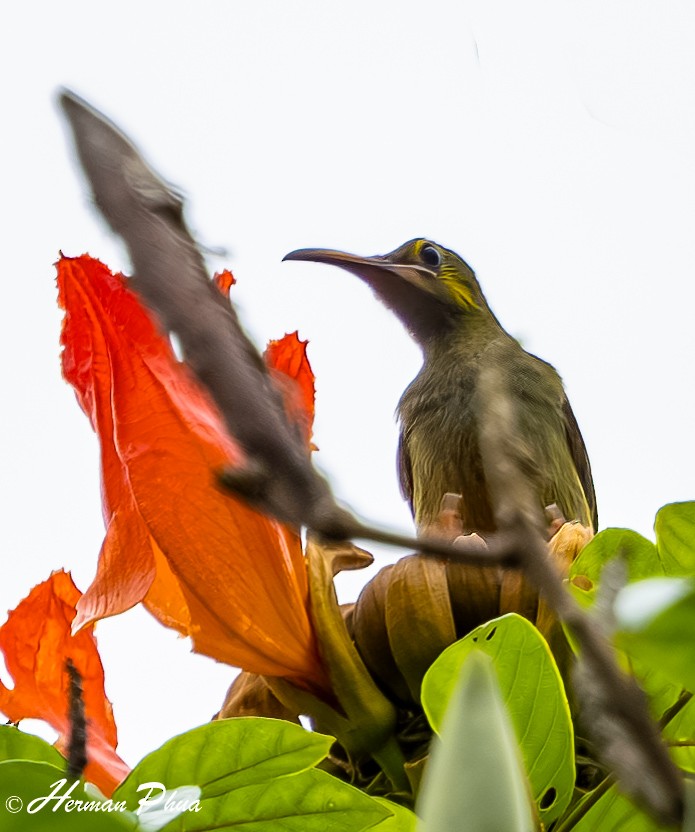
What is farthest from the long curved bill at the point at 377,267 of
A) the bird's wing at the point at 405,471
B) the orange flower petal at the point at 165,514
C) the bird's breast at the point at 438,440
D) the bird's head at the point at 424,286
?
the orange flower petal at the point at 165,514

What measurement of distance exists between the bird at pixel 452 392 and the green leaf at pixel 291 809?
3.95ft

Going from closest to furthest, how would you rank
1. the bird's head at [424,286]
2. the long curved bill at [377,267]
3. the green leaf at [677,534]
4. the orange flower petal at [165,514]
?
the green leaf at [677,534] → the orange flower petal at [165,514] → the long curved bill at [377,267] → the bird's head at [424,286]

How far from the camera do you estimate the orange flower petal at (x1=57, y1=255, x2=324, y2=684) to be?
605 mm

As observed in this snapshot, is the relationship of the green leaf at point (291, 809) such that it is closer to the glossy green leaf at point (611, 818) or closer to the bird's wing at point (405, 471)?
the glossy green leaf at point (611, 818)

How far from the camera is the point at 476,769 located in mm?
251

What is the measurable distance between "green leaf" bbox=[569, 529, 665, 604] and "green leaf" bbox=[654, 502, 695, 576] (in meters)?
0.03

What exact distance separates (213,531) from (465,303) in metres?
1.87

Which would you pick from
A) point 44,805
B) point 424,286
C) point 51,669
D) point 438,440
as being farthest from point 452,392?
point 44,805

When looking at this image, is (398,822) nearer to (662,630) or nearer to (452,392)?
(662,630)

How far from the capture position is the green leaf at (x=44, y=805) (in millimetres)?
327

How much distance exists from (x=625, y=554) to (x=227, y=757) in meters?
0.21

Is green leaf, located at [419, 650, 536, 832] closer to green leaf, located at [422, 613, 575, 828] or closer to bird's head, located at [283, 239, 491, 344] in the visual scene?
green leaf, located at [422, 613, 575, 828]

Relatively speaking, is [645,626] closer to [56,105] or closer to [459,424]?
[56,105]

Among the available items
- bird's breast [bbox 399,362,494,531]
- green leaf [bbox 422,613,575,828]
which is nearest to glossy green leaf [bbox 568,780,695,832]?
green leaf [bbox 422,613,575,828]
